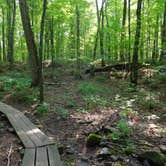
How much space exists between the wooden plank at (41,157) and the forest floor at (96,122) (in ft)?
1.57

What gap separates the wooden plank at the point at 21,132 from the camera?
6.38 meters

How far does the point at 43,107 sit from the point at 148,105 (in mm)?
4992

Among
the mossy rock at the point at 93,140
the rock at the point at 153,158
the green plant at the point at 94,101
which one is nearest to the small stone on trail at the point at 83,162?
the mossy rock at the point at 93,140

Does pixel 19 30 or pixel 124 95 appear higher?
pixel 19 30

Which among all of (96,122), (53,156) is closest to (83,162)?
(53,156)

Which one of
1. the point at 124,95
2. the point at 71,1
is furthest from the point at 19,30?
the point at 124,95

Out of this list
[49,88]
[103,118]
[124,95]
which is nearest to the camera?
[103,118]

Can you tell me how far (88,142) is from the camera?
→ 7297 mm

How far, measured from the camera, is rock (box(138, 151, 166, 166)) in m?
6.26

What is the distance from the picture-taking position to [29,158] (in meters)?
5.51

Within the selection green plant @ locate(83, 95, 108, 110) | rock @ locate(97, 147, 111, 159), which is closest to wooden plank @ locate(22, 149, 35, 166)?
rock @ locate(97, 147, 111, 159)

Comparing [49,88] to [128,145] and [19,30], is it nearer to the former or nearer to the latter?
[128,145]

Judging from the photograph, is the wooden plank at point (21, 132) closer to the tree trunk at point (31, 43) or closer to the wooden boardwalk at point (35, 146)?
the wooden boardwalk at point (35, 146)

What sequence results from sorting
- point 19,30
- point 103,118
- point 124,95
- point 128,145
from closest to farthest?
point 128,145
point 103,118
point 124,95
point 19,30
